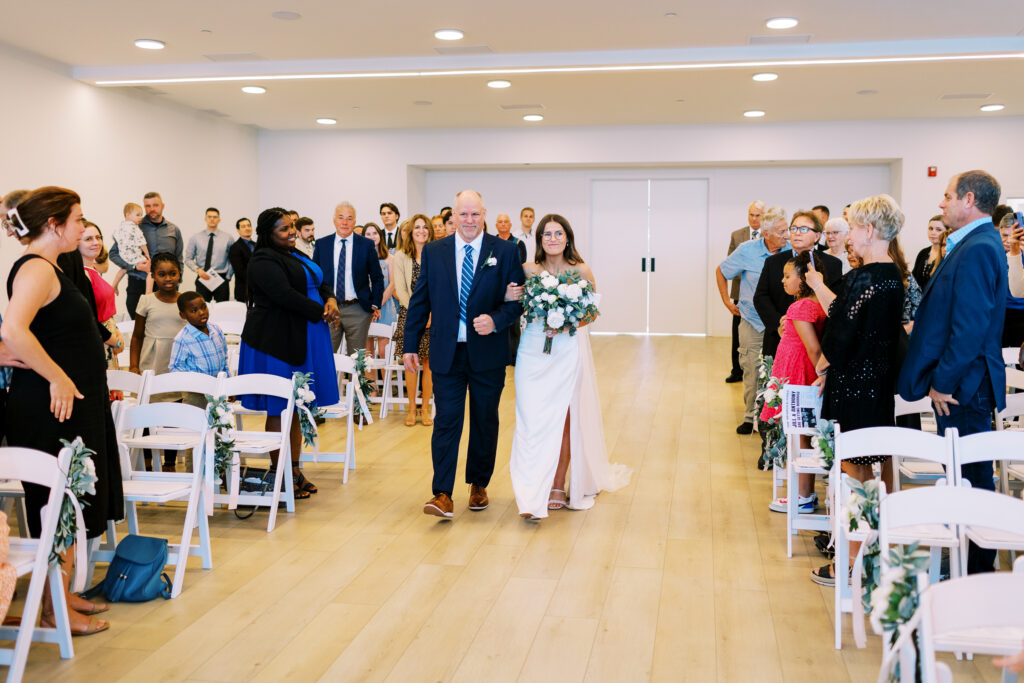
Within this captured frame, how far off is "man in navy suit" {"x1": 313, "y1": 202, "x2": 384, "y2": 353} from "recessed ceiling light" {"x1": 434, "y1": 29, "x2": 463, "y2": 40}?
1887 mm

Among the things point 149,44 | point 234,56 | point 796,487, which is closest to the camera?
point 796,487

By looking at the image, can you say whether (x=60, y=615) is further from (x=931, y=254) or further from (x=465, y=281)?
(x=931, y=254)

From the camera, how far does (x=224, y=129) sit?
1366cm

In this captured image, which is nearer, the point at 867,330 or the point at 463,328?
the point at 867,330

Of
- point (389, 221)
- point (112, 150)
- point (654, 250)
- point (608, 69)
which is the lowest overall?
point (654, 250)

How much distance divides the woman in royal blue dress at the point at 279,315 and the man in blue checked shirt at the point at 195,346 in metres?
0.38

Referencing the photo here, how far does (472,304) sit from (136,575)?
2.18 m

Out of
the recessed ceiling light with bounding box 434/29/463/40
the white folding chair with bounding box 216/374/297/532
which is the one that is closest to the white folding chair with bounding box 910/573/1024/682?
the white folding chair with bounding box 216/374/297/532

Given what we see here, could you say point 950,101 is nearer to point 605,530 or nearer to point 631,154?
point 631,154

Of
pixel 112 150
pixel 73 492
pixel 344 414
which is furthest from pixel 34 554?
pixel 112 150

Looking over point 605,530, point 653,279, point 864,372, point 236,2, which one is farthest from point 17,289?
point 653,279

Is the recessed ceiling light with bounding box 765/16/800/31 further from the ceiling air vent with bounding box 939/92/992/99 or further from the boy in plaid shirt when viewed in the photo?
the boy in plaid shirt

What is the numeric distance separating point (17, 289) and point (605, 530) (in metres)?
3.11

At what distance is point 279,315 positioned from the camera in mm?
5293
